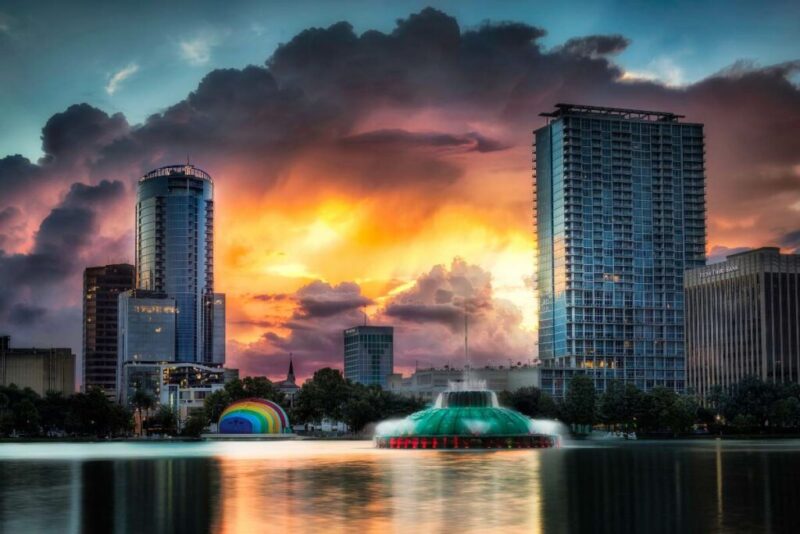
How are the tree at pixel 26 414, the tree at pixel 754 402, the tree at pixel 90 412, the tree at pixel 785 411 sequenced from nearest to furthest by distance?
the tree at pixel 785 411
the tree at pixel 754 402
the tree at pixel 26 414
the tree at pixel 90 412

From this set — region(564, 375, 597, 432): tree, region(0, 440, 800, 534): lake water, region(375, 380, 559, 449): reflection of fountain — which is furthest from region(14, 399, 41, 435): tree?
region(0, 440, 800, 534): lake water

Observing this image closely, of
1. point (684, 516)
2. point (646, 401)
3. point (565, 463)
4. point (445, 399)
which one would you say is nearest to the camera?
point (684, 516)

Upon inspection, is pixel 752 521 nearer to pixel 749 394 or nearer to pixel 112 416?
pixel 749 394

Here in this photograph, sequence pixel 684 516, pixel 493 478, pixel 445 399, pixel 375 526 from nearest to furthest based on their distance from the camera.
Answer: pixel 375 526
pixel 684 516
pixel 493 478
pixel 445 399

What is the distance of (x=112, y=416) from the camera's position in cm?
19900

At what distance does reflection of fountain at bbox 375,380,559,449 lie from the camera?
105 m

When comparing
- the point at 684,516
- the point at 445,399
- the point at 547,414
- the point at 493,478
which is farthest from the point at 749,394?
the point at 684,516

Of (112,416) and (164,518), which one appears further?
(112,416)

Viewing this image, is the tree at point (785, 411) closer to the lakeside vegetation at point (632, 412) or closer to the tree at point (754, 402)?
the lakeside vegetation at point (632, 412)

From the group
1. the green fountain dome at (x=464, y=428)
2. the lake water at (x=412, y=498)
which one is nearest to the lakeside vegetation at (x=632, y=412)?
the green fountain dome at (x=464, y=428)

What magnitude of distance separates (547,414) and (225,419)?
5911 centimetres

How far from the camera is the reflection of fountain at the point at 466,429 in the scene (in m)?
105

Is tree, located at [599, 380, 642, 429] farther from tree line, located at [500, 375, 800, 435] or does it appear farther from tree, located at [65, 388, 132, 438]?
tree, located at [65, 388, 132, 438]

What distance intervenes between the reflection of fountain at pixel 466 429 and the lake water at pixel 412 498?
34532 millimetres
